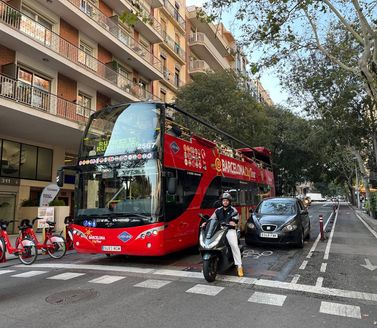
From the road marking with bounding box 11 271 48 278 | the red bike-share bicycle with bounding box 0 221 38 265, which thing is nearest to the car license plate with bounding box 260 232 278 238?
the road marking with bounding box 11 271 48 278

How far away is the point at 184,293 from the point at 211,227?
66.3 inches

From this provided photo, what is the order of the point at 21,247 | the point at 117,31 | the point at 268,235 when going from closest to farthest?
the point at 21,247 → the point at 268,235 → the point at 117,31

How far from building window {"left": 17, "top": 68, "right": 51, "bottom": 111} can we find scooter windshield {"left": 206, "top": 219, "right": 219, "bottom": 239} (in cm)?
1117

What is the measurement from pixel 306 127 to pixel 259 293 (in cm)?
3498

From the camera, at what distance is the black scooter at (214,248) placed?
280 inches

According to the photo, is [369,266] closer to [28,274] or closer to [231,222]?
[231,222]

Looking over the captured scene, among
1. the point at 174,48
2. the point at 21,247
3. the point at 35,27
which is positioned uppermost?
the point at 174,48

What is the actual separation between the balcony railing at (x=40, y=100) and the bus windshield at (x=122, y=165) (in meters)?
6.83

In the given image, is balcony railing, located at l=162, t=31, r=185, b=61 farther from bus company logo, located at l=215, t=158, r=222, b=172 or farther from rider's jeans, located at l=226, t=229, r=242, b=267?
rider's jeans, located at l=226, t=229, r=242, b=267

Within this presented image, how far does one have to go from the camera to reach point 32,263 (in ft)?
31.9

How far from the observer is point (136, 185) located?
8.56 m

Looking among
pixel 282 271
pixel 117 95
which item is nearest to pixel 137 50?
pixel 117 95

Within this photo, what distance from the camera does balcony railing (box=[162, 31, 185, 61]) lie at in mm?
30561

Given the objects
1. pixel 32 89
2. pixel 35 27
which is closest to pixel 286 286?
pixel 32 89
